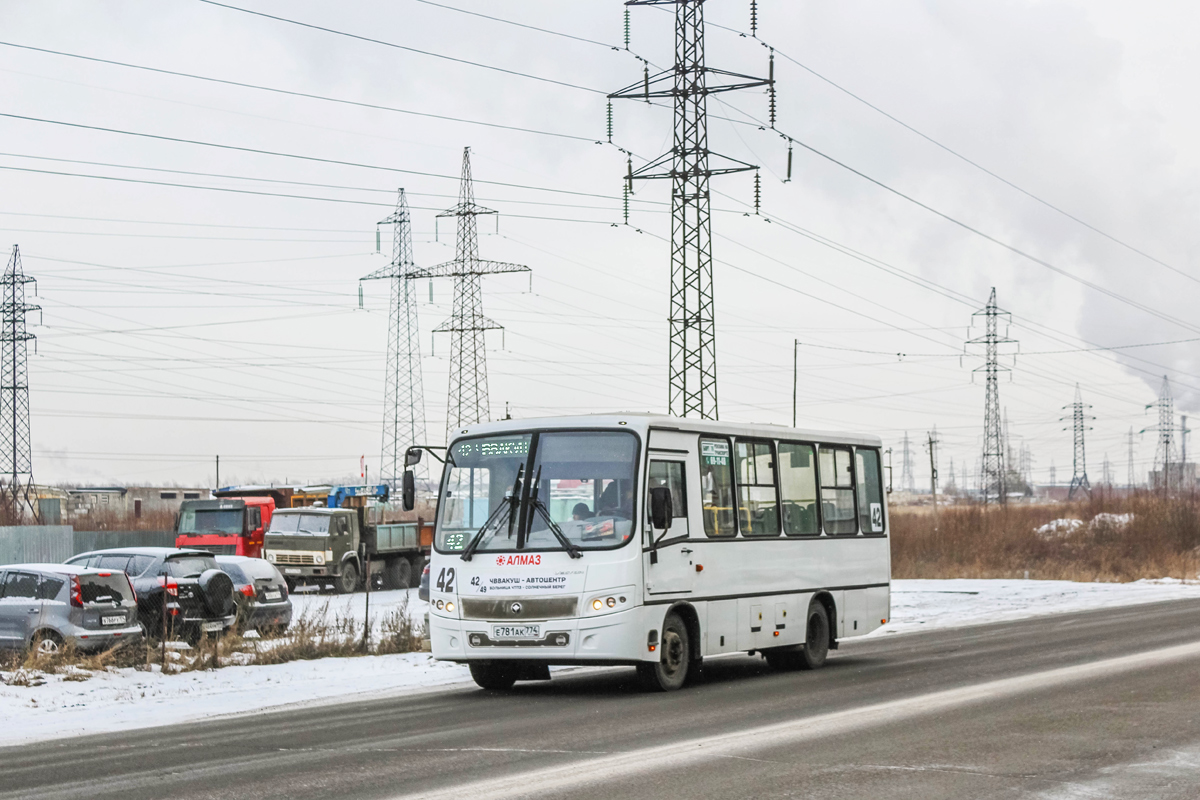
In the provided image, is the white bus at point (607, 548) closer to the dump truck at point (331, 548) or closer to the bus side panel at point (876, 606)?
the bus side panel at point (876, 606)

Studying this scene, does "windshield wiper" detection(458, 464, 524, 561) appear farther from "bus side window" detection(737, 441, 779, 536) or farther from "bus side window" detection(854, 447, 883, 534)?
"bus side window" detection(854, 447, 883, 534)

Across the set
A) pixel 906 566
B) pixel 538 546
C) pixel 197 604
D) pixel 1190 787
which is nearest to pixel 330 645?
pixel 197 604

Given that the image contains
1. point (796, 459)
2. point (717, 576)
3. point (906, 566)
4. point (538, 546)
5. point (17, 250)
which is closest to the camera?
point (538, 546)

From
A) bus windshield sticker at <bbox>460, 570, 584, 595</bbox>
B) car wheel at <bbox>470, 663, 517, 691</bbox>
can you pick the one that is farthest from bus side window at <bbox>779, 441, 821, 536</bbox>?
car wheel at <bbox>470, 663, 517, 691</bbox>

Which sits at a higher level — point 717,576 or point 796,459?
point 796,459

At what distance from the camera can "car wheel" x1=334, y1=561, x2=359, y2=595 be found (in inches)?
1602

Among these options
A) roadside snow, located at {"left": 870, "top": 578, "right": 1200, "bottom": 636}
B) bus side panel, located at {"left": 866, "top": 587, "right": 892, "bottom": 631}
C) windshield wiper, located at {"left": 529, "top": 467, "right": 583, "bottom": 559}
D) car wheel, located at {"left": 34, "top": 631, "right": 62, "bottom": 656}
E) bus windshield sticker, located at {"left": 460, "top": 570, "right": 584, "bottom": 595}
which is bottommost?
roadside snow, located at {"left": 870, "top": 578, "right": 1200, "bottom": 636}

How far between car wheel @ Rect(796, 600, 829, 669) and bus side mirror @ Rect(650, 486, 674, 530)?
3763mm

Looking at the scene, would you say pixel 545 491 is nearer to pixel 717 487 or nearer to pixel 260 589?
pixel 717 487

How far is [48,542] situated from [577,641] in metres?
34.8

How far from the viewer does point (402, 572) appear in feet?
143

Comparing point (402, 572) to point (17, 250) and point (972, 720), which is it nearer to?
point (17, 250)

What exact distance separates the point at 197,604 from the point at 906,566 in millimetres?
29697

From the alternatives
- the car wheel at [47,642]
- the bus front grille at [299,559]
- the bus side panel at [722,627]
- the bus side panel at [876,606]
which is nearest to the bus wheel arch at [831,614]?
the bus side panel at [876,606]
